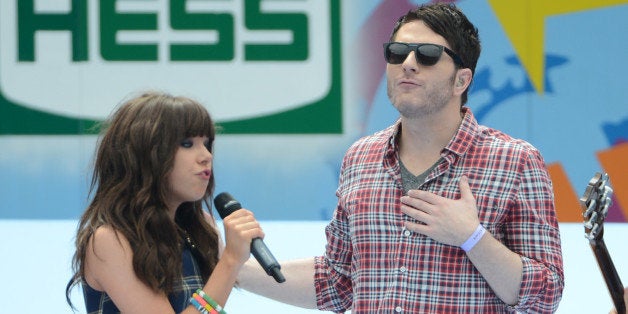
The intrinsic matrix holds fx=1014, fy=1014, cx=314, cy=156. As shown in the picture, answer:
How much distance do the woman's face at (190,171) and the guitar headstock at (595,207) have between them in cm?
95

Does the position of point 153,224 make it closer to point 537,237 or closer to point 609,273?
point 537,237

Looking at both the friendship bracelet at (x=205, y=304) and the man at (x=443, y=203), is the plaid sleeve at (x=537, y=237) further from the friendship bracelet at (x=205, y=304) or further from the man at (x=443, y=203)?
the friendship bracelet at (x=205, y=304)

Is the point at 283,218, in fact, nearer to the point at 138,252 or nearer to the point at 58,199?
the point at 58,199

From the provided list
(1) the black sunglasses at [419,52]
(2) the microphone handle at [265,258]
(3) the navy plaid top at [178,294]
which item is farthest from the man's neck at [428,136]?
(3) the navy plaid top at [178,294]

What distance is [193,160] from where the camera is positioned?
231cm

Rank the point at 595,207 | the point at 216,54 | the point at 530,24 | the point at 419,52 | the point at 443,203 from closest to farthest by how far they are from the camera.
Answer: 1. the point at 443,203
2. the point at 419,52
3. the point at 595,207
4. the point at 530,24
5. the point at 216,54

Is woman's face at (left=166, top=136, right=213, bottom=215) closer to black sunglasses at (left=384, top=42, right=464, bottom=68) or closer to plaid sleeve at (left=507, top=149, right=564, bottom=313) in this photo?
black sunglasses at (left=384, top=42, right=464, bottom=68)

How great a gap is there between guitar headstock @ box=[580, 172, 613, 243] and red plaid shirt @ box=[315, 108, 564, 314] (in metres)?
0.18

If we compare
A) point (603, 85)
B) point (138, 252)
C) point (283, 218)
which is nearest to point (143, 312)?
point (138, 252)

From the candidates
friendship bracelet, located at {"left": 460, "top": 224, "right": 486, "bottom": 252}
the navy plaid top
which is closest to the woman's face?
the navy plaid top

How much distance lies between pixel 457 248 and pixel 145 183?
0.74 m

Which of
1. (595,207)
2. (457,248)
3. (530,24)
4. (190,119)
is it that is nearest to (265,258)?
(190,119)

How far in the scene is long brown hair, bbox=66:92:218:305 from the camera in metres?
2.22

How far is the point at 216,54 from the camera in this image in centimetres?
500
